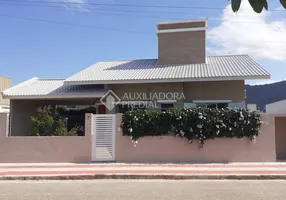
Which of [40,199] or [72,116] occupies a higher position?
[72,116]

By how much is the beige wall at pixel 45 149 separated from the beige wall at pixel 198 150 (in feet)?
4.62

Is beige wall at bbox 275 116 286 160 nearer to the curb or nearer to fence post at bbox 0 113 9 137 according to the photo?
the curb

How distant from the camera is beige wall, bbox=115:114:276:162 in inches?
531

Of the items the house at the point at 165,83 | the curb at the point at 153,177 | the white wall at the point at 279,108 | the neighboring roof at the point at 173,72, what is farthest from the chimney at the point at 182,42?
the curb at the point at 153,177

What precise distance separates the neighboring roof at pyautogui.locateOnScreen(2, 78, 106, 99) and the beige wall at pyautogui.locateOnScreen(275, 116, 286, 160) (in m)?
8.83

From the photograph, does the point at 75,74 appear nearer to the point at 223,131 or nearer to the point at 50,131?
the point at 50,131

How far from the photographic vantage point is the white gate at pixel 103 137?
1361cm

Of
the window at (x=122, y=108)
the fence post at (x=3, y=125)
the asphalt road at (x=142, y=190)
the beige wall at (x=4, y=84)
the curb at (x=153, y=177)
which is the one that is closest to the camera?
the asphalt road at (x=142, y=190)

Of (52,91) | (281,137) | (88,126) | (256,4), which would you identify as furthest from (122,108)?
(256,4)

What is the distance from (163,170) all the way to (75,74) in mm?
9756

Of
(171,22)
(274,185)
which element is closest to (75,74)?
(171,22)

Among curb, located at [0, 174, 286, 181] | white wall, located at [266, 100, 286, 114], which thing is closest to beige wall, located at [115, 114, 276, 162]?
curb, located at [0, 174, 286, 181]

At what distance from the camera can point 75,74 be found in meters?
19.0

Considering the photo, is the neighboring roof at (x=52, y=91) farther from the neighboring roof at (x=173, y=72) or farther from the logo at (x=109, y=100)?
the neighboring roof at (x=173, y=72)
